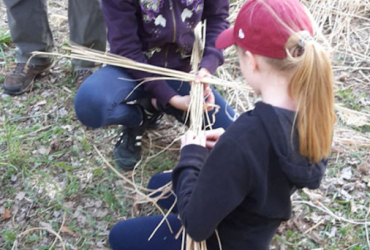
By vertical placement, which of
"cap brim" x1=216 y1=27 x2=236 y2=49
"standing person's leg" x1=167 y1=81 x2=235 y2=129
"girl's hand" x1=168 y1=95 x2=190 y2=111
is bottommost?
"standing person's leg" x1=167 y1=81 x2=235 y2=129

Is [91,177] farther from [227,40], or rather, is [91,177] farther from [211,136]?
[227,40]

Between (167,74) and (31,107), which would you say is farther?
(31,107)

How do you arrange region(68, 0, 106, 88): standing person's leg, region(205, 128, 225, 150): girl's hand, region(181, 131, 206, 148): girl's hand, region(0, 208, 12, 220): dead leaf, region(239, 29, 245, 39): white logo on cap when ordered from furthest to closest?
region(68, 0, 106, 88): standing person's leg → region(0, 208, 12, 220): dead leaf → region(205, 128, 225, 150): girl's hand → region(181, 131, 206, 148): girl's hand → region(239, 29, 245, 39): white logo on cap

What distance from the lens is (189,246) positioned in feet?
4.87

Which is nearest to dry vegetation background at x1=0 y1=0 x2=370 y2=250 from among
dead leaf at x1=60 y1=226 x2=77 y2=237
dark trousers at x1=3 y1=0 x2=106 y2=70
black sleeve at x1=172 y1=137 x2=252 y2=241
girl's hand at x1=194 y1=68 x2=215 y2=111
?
dead leaf at x1=60 y1=226 x2=77 y2=237

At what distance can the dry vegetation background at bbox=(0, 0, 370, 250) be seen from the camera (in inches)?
80.5

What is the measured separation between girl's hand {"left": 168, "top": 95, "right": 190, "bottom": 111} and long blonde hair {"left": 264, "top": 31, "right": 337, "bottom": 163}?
31.3 inches

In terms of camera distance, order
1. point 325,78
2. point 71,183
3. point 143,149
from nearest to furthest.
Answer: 1. point 325,78
2. point 71,183
3. point 143,149

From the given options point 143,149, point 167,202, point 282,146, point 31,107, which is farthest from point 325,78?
point 31,107

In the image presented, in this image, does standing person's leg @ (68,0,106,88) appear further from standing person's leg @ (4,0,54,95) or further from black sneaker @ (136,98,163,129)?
black sneaker @ (136,98,163,129)

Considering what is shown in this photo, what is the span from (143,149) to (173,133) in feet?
0.75

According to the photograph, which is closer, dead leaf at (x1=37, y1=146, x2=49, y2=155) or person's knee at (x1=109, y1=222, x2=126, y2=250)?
person's knee at (x1=109, y1=222, x2=126, y2=250)

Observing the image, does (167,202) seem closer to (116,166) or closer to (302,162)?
(116,166)

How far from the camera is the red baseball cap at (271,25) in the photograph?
1.21 metres
